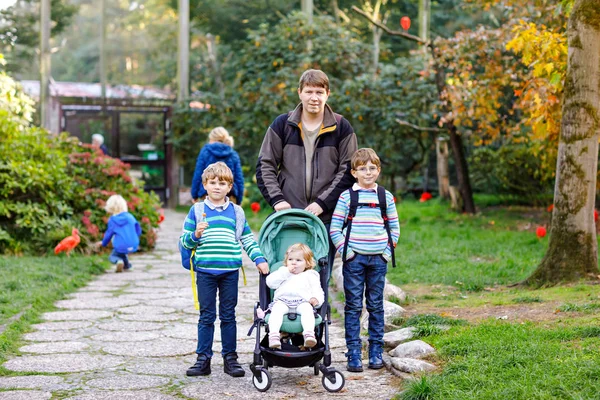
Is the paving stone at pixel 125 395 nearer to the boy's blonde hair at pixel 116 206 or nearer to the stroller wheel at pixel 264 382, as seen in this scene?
the stroller wheel at pixel 264 382

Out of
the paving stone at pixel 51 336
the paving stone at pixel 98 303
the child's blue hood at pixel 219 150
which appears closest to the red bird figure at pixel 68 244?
the child's blue hood at pixel 219 150

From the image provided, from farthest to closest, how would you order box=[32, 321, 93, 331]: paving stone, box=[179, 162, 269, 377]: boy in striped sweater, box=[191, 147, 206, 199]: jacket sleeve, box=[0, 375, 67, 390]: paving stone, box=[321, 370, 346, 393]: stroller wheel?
box=[191, 147, 206, 199]: jacket sleeve < box=[32, 321, 93, 331]: paving stone < box=[179, 162, 269, 377]: boy in striped sweater < box=[0, 375, 67, 390]: paving stone < box=[321, 370, 346, 393]: stroller wheel

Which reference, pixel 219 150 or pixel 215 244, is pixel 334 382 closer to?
pixel 215 244

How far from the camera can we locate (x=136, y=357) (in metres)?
5.71

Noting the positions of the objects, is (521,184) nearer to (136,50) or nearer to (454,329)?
(454,329)

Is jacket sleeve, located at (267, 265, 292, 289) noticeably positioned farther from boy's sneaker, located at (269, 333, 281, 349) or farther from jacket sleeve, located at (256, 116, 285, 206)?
jacket sleeve, located at (256, 116, 285, 206)

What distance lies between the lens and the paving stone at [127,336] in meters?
6.28


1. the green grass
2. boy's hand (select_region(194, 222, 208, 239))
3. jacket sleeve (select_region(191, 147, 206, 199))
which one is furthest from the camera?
jacket sleeve (select_region(191, 147, 206, 199))

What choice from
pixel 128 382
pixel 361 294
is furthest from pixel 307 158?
pixel 128 382

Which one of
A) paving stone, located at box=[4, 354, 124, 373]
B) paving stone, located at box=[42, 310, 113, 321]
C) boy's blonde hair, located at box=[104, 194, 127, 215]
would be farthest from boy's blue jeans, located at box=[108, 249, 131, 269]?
paving stone, located at box=[4, 354, 124, 373]

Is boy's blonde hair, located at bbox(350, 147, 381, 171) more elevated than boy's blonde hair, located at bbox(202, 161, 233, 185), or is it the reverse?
boy's blonde hair, located at bbox(350, 147, 381, 171)

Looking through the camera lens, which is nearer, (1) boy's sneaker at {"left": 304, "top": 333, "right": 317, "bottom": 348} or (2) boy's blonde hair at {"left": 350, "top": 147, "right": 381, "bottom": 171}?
(1) boy's sneaker at {"left": 304, "top": 333, "right": 317, "bottom": 348}

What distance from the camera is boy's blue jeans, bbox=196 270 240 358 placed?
5254 mm

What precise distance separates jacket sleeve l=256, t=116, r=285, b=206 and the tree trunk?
11.0ft
